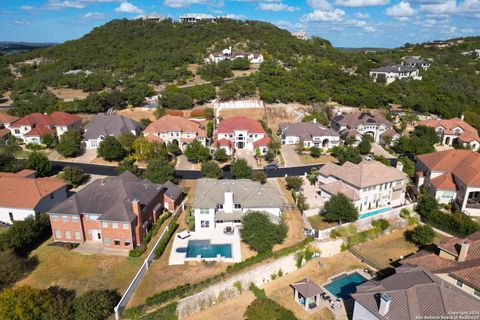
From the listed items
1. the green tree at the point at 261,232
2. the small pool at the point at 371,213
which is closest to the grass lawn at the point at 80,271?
the green tree at the point at 261,232

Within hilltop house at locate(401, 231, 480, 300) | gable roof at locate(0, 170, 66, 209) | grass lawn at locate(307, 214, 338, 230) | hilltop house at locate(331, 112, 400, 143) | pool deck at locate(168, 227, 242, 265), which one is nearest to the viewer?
hilltop house at locate(401, 231, 480, 300)

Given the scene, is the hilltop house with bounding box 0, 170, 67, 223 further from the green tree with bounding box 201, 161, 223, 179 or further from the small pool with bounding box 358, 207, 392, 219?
the small pool with bounding box 358, 207, 392, 219

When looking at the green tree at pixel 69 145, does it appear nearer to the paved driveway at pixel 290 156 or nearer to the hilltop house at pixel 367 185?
the paved driveway at pixel 290 156

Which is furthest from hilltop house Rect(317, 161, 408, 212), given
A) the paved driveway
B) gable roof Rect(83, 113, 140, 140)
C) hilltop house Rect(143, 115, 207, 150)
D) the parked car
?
gable roof Rect(83, 113, 140, 140)

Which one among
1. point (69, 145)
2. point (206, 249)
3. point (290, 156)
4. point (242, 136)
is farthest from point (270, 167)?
point (69, 145)

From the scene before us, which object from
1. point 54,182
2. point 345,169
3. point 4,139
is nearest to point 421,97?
point 345,169

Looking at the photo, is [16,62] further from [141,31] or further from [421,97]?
[421,97]
